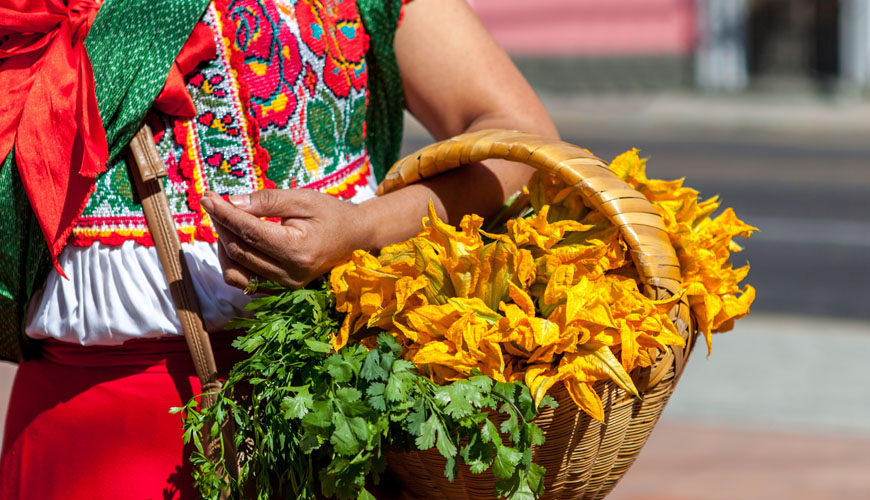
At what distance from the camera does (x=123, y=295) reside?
1368mm

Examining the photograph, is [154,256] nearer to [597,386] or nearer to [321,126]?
[321,126]

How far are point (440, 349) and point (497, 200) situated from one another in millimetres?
412

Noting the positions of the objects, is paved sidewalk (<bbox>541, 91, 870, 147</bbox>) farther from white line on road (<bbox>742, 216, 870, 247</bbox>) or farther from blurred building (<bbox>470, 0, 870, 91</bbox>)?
white line on road (<bbox>742, 216, 870, 247</bbox>)

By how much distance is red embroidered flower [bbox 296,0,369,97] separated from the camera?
143cm

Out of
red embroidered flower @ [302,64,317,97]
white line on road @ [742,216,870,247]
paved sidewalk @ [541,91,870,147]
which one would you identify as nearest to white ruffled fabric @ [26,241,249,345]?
red embroidered flower @ [302,64,317,97]

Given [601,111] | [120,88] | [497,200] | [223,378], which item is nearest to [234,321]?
[223,378]

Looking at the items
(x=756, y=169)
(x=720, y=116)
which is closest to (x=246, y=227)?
(x=756, y=169)

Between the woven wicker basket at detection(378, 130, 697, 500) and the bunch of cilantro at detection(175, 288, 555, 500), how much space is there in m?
0.06

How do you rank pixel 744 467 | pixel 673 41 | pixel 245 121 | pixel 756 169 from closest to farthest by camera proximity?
pixel 245 121 < pixel 744 467 < pixel 756 169 < pixel 673 41

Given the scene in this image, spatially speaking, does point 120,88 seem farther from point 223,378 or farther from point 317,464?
point 317,464

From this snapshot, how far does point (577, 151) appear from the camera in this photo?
1.40m

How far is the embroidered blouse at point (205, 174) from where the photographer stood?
1365 mm

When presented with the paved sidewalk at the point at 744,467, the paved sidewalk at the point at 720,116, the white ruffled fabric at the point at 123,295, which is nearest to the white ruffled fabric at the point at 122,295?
the white ruffled fabric at the point at 123,295

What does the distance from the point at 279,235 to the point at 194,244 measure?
181 mm
